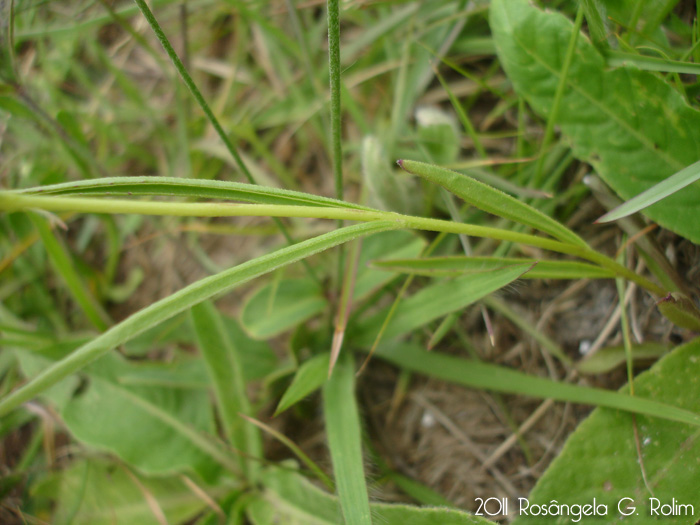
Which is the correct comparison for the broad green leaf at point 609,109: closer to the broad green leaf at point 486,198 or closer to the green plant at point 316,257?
the green plant at point 316,257

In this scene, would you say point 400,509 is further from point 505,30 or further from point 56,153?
point 56,153

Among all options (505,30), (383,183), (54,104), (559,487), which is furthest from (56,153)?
(559,487)

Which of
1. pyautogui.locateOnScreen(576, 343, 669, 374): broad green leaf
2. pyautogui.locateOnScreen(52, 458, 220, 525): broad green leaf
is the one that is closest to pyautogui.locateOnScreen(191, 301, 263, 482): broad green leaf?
pyautogui.locateOnScreen(52, 458, 220, 525): broad green leaf

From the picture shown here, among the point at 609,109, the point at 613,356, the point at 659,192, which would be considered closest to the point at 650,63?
the point at 609,109

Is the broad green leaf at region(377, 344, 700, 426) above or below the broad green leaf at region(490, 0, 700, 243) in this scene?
below

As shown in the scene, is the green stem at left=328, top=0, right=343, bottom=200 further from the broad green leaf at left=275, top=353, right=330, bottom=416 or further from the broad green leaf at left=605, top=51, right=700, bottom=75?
the broad green leaf at left=605, top=51, right=700, bottom=75
